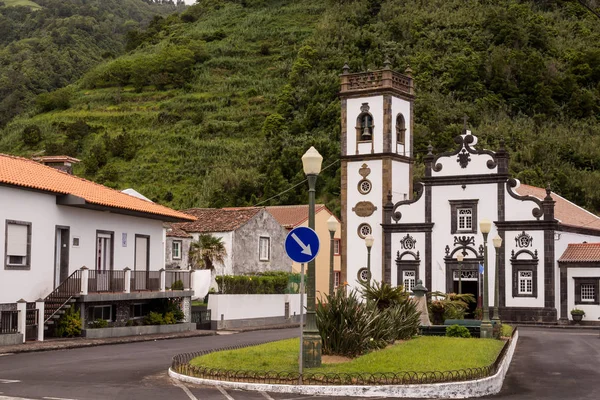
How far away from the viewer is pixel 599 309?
164 feet

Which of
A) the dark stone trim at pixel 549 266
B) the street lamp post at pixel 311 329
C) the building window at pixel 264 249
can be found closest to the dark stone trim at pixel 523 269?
the dark stone trim at pixel 549 266

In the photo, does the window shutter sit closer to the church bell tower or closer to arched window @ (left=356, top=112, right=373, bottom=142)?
the church bell tower

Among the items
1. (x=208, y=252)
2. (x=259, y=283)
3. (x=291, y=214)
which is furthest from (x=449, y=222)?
(x=291, y=214)

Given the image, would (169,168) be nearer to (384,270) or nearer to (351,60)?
(351,60)

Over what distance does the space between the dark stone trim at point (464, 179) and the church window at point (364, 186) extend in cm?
325

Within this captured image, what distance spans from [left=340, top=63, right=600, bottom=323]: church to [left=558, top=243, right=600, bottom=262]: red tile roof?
0.05m

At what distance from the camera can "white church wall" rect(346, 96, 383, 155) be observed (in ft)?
177

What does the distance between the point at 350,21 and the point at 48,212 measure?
4344 inches


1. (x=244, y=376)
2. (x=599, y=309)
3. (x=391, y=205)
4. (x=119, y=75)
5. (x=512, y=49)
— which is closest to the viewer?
(x=244, y=376)

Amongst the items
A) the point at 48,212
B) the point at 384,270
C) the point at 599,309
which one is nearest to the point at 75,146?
the point at 384,270

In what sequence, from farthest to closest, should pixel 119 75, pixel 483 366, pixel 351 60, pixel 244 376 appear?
pixel 119 75 → pixel 351 60 → pixel 483 366 → pixel 244 376

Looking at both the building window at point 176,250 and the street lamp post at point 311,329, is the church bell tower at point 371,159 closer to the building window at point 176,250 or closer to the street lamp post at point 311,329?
the building window at point 176,250

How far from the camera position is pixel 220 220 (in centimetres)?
5022

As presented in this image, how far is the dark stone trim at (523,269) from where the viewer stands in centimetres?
5025
